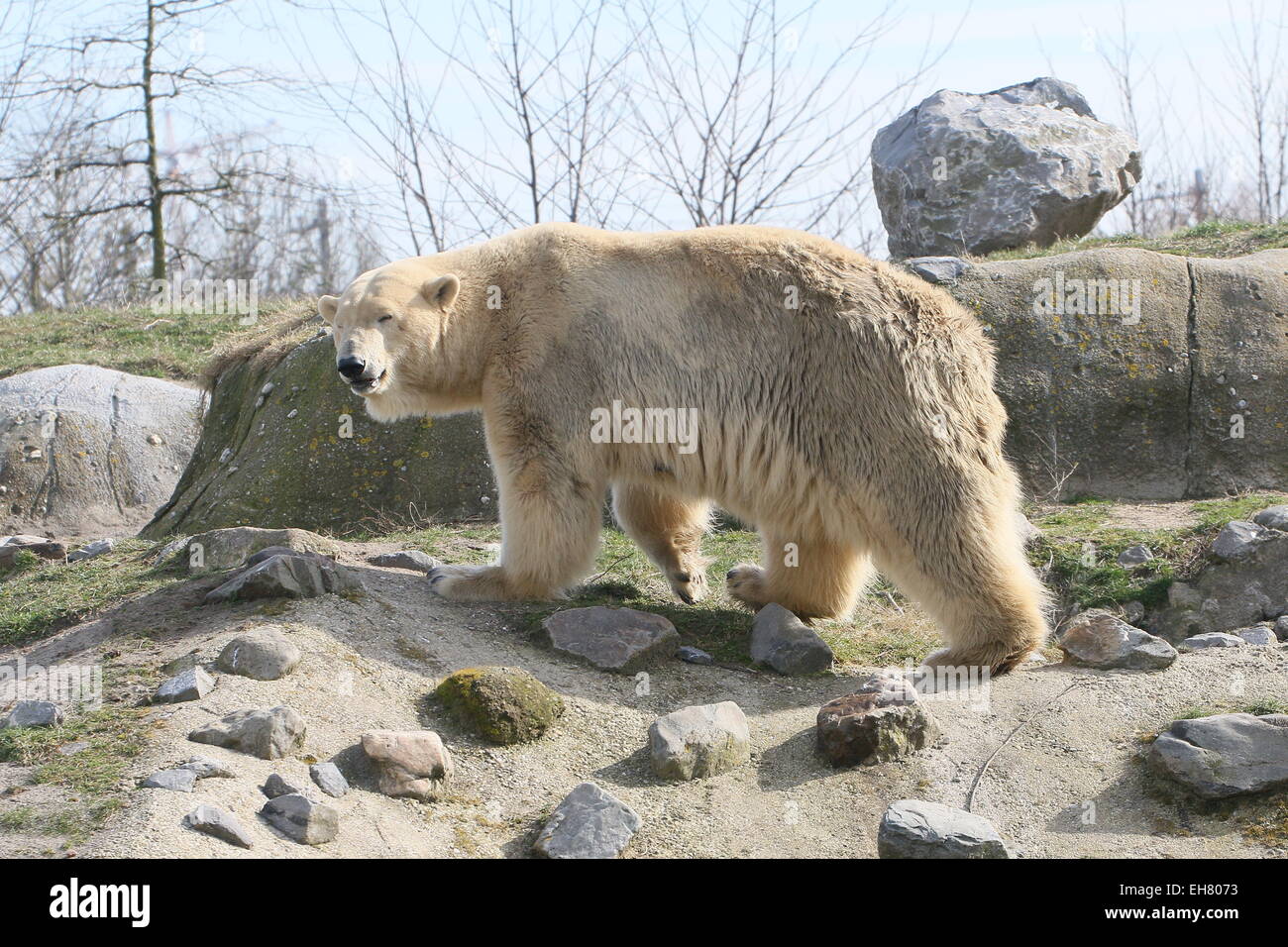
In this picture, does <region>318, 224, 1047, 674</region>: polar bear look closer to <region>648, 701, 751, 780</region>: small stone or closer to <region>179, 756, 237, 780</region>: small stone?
<region>648, 701, 751, 780</region>: small stone

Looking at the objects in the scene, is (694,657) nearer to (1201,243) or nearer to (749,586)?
(749,586)

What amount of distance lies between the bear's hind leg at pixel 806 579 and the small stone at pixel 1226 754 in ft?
7.43

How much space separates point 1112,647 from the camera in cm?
587

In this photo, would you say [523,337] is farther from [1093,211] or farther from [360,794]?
[1093,211]

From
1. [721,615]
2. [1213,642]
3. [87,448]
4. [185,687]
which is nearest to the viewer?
[185,687]

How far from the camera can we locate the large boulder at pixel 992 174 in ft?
39.8

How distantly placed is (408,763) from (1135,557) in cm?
508

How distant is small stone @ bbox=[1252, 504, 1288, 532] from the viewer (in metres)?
7.39

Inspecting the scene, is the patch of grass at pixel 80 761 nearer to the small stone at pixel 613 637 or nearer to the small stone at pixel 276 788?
the small stone at pixel 276 788

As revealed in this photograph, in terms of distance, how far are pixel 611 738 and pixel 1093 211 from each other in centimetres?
970

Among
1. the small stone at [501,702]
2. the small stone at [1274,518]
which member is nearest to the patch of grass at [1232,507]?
the small stone at [1274,518]

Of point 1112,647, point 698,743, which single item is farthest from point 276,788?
point 1112,647

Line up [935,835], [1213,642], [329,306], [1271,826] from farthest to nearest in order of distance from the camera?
[329,306] → [1213,642] → [1271,826] → [935,835]

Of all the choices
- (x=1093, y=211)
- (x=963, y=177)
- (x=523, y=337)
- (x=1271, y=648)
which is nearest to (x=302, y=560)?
(x=523, y=337)
